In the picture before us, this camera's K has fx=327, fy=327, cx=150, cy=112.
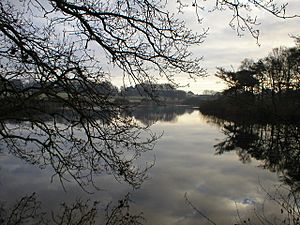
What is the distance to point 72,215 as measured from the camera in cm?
632

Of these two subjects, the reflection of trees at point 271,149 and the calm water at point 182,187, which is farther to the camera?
the reflection of trees at point 271,149

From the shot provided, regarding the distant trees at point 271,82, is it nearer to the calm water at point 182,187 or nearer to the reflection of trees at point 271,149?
the reflection of trees at point 271,149

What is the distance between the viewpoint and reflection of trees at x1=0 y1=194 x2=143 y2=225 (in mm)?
5875

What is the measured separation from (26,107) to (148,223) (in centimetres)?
364

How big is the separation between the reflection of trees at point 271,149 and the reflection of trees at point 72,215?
10.5ft

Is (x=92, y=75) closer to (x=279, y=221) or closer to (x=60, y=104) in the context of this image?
(x=60, y=104)

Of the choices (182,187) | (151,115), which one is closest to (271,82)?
(182,187)

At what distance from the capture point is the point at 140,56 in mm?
3922

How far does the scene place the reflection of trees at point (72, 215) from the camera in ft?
19.3

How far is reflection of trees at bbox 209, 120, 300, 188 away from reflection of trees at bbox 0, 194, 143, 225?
10.5 ft

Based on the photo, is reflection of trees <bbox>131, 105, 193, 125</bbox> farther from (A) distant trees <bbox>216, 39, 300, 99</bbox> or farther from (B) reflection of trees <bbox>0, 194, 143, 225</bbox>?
(B) reflection of trees <bbox>0, 194, 143, 225</bbox>

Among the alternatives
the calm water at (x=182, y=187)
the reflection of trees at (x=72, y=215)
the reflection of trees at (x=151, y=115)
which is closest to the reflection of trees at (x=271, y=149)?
the calm water at (x=182, y=187)

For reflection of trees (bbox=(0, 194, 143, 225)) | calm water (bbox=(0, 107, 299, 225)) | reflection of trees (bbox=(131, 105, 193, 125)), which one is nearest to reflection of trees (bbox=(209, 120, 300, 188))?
calm water (bbox=(0, 107, 299, 225))

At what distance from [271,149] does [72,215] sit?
9.93 m
